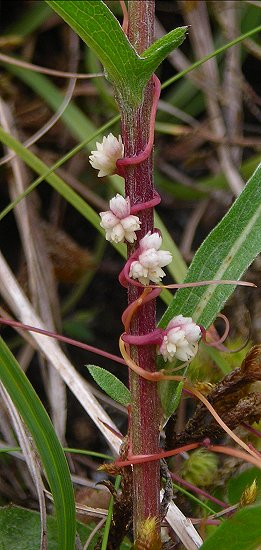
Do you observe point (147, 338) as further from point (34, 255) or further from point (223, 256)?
point (34, 255)

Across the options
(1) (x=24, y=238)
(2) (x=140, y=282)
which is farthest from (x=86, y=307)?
(2) (x=140, y=282)

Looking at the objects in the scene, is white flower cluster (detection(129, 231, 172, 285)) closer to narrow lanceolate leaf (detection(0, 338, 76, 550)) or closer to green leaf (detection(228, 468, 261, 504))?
narrow lanceolate leaf (detection(0, 338, 76, 550))

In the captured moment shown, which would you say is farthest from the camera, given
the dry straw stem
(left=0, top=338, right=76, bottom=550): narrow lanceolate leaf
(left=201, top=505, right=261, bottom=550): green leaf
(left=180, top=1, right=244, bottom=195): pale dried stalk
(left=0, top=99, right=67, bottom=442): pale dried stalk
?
(left=180, top=1, right=244, bottom=195): pale dried stalk

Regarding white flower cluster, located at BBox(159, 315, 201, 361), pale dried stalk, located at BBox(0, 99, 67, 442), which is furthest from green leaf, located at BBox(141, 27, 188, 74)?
pale dried stalk, located at BBox(0, 99, 67, 442)

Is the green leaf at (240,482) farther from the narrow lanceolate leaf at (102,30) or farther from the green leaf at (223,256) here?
the narrow lanceolate leaf at (102,30)

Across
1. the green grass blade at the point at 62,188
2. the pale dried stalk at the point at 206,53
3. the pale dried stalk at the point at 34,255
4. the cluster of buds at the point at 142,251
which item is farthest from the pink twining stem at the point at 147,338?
the pale dried stalk at the point at 206,53

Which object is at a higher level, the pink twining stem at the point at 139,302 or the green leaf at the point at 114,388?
the pink twining stem at the point at 139,302
